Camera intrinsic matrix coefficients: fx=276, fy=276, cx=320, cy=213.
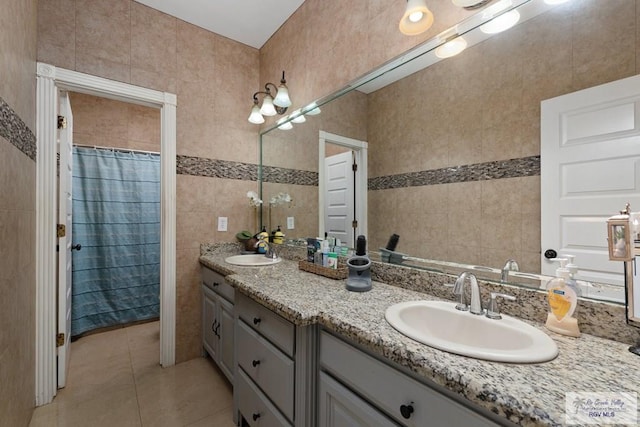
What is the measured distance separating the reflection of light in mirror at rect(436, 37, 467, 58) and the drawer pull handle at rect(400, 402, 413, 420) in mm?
1302

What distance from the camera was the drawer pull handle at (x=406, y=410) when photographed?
689 mm

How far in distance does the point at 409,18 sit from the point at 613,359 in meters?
1.37

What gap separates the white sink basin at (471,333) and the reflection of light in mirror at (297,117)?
156 cm

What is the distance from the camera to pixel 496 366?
0.61m

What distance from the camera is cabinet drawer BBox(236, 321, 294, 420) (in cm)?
107

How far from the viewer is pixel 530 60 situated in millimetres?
947

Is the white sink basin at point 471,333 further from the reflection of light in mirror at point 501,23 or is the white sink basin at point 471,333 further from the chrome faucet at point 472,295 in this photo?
the reflection of light in mirror at point 501,23

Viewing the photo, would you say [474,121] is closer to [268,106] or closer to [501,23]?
[501,23]

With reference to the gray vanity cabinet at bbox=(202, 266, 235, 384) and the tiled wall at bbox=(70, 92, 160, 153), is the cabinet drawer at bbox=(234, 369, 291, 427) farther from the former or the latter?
the tiled wall at bbox=(70, 92, 160, 153)

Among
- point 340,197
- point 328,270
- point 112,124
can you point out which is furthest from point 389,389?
point 112,124

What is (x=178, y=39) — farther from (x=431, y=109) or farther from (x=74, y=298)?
(x=74, y=298)

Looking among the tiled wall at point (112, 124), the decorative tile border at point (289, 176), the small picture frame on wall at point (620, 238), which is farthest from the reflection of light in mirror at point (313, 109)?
the tiled wall at point (112, 124)

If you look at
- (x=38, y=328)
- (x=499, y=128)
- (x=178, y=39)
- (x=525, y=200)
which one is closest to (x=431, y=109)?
(x=499, y=128)

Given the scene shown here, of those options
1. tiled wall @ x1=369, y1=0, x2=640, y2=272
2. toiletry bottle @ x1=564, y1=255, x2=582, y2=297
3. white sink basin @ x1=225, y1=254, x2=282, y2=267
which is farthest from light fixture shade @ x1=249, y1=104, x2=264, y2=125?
toiletry bottle @ x1=564, y1=255, x2=582, y2=297
